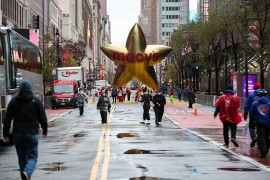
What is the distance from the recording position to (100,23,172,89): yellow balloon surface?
19078 millimetres

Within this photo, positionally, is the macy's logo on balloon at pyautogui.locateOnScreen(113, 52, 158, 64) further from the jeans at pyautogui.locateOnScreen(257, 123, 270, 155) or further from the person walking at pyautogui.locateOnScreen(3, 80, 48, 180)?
the person walking at pyautogui.locateOnScreen(3, 80, 48, 180)

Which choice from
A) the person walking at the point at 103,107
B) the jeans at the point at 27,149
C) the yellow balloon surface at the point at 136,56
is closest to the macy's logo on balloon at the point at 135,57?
the yellow balloon surface at the point at 136,56

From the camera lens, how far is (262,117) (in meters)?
15.9

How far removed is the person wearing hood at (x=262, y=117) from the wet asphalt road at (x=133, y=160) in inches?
24.5

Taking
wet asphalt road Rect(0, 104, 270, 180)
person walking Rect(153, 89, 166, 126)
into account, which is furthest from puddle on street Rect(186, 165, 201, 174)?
person walking Rect(153, 89, 166, 126)

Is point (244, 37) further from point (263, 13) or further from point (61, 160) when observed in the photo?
point (61, 160)

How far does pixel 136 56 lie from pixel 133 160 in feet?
16.8

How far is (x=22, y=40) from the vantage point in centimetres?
2320

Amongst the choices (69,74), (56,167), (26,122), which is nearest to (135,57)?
(56,167)

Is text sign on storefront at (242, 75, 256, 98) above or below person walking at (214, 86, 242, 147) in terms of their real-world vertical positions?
above

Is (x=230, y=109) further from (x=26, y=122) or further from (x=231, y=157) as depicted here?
(x=26, y=122)

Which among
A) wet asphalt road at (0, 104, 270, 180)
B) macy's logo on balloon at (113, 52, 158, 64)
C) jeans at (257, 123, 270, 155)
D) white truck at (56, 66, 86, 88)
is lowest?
wet asphalt road at (0, 104, 270, 180)

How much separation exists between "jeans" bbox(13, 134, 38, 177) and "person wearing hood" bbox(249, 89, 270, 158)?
22.7ft

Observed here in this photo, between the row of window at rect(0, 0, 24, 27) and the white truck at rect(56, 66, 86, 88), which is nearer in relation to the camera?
the row of window at rect(0, 0, 24, 27)
